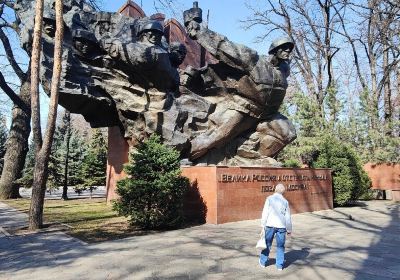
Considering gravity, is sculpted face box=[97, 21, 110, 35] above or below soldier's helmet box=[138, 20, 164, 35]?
above

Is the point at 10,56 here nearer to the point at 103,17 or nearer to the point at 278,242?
the point at 103,17

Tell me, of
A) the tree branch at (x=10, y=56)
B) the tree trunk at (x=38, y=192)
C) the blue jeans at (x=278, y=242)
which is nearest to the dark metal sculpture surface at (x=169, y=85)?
the tree trunk at (x=38, y=192)

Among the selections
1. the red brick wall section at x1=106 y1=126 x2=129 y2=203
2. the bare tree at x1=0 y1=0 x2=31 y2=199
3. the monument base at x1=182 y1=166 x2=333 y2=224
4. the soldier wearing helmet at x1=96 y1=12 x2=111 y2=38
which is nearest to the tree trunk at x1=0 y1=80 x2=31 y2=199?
the bare tree at x1=0 y1=0 x2=31 y2=199

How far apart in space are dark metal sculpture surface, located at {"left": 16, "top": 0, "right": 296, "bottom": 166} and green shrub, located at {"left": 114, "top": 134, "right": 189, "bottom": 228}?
99.6 inches

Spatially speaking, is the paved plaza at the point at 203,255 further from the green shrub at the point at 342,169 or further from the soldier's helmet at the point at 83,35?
the soldier's helmet at the point at 83,35

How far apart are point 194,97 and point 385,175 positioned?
15.1 meters

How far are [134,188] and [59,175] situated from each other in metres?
15.4

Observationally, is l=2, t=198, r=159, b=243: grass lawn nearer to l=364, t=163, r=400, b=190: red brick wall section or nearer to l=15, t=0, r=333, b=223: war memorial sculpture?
l=15, t=0, r=333, b=223: war memorial sculpture

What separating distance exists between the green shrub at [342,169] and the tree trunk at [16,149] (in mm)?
17295

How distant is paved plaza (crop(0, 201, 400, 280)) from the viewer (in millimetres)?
6184

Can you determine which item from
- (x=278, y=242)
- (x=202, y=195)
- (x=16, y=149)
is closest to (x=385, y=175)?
(x=202, y=195)

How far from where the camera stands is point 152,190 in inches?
404

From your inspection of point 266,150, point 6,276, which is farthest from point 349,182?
point 6,276

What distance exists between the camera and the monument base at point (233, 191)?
37.6ft
